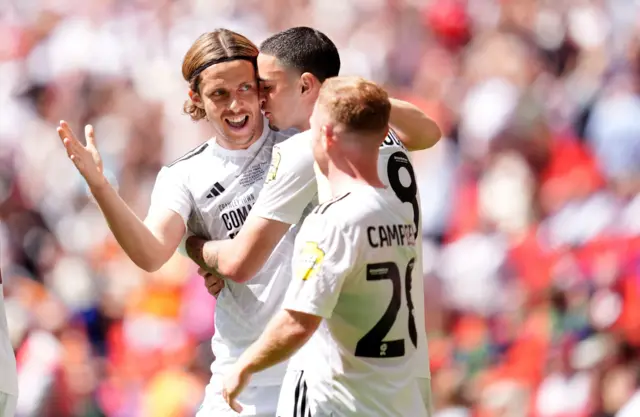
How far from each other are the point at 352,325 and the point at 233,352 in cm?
117

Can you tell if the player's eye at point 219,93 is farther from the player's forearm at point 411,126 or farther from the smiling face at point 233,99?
the player's forearm at point 411,126

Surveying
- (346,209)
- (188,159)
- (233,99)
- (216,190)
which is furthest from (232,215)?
(346,209)

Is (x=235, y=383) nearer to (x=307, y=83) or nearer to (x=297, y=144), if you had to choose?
(x=297, y=144)

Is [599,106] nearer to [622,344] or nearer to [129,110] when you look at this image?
[622,344]

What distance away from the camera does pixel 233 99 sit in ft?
17.7

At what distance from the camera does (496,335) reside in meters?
8.56

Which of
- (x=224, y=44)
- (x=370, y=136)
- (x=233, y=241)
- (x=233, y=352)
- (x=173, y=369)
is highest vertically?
(x=224, y=44)

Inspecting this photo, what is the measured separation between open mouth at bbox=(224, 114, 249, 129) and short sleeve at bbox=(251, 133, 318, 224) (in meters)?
0.49

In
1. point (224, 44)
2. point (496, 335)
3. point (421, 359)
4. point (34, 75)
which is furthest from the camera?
point (34, 75)

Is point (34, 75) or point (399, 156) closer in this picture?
point (399, 156)

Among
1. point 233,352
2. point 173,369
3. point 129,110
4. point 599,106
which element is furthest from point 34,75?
point 233,352

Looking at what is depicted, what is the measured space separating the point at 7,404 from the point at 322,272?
171 cm

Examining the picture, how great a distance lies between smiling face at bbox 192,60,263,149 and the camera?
5414 millimetres

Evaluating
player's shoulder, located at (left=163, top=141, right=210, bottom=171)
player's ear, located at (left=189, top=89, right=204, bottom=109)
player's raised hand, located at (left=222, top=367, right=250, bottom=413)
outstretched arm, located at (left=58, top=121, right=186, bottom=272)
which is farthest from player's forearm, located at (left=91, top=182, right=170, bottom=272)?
player's raised hand, located at (left=222, top=367, right=250, bottom=413)
